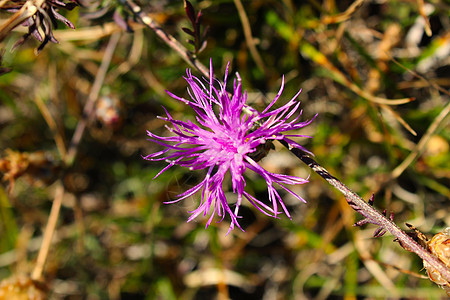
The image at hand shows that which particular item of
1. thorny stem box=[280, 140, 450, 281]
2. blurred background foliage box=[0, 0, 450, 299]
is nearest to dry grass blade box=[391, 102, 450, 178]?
blurred background foliage box=[0, 0, 450, 299]

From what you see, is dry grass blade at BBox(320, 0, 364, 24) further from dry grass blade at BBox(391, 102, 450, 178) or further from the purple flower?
the purple flower

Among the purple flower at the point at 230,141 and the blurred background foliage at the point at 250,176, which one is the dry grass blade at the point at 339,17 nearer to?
the blurred background foliage at the point at 250,176

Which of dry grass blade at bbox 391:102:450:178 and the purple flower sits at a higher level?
the purple flower

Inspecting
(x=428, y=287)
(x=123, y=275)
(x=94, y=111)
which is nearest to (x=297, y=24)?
(x=94, y=111)

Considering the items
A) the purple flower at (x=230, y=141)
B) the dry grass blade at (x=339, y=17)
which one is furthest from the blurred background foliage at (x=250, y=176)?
the purple flower at (x=230, y=141)

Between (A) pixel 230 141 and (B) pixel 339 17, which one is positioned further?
(B) pixel 339 17

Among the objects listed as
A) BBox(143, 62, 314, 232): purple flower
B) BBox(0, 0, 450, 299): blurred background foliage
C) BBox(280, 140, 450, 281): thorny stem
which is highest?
BBox(143, 62, 314, 232): purple flower

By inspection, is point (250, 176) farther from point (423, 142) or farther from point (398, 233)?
point (398, 233)

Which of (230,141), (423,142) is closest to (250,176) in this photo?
(423,142)
